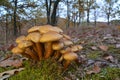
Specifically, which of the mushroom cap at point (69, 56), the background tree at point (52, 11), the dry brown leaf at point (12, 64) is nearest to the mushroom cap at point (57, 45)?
the mushroom cap at point (69, 56)

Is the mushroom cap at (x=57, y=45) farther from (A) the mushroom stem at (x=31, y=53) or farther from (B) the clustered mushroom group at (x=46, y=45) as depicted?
(A) the mushroom stem at (x=31, y=53)

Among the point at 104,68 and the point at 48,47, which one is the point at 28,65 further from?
the point at 104,68

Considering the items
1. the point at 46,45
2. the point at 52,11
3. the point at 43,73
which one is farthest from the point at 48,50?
the point at 52,11

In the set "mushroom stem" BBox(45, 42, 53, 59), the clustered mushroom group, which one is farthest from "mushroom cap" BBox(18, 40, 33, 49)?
"mushroom stem" BBox(45, 42, 53, 59)

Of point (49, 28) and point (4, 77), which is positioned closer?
point (49, 28)

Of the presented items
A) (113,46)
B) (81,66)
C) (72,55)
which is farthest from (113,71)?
(113,46)

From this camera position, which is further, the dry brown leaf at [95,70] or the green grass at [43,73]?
the dry brown leaf at [95,70]
